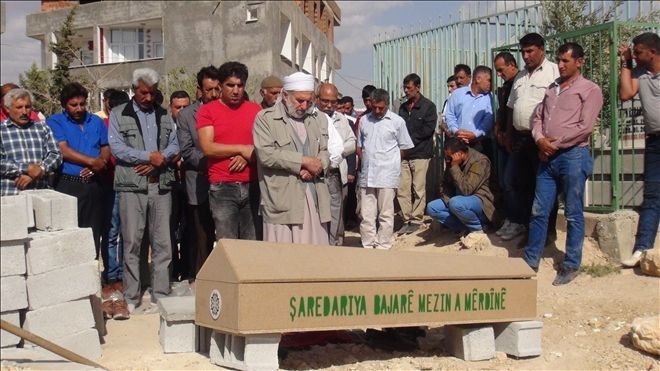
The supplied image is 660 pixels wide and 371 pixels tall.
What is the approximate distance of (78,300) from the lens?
536cm

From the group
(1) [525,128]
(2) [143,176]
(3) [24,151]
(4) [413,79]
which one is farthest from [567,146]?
(3) [24,151]

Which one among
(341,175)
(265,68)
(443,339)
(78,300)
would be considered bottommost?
(443,339)

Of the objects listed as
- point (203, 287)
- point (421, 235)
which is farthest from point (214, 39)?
point (203, 287)

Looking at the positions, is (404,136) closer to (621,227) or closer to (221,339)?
(621,227)

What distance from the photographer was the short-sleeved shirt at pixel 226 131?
21.6 ft

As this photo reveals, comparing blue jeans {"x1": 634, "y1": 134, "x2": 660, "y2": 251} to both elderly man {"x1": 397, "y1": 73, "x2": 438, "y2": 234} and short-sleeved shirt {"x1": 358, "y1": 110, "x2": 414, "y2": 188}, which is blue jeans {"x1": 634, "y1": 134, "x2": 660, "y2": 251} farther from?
elderly man {"x1": 397, "y1": 73, "x2": 438, "y2": 234}

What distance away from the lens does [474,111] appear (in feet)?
29.6

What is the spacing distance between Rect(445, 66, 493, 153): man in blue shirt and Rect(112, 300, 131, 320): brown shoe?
13.4 feet

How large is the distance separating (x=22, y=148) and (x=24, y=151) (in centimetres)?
3

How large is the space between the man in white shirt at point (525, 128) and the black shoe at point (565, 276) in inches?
31.4

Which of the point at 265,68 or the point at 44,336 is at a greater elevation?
the point at 265,68

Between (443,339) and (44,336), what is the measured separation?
115 inches

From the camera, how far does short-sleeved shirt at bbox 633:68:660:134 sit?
276 inches

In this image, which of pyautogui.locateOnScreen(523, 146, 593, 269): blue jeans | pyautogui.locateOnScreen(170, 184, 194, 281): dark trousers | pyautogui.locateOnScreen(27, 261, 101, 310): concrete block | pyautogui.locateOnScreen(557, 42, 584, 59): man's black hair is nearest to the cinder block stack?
pyautogui.locateOnScreen(27, 261, 101, 310): concrete block
